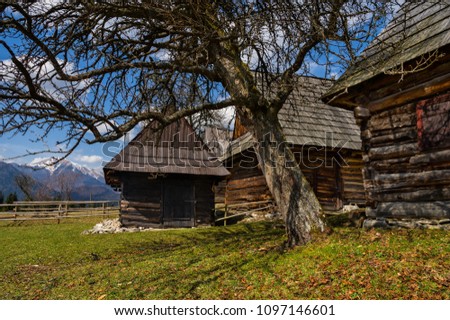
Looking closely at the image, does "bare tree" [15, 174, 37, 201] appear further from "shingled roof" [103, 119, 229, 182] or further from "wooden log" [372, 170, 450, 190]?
"wooden log" [372, 170, 450, 190]

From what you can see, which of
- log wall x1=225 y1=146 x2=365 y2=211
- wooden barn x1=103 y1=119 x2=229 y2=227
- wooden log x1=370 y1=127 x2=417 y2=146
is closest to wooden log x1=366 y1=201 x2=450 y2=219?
wooden log x1=370 y1=127 x2=417 y2=146

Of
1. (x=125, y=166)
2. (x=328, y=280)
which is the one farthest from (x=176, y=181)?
(x=328, y=280)

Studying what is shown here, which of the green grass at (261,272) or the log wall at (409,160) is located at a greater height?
the log wall at (409,160)

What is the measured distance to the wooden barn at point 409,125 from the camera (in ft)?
20.2

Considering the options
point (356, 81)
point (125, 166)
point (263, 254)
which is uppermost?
point (356, 81)

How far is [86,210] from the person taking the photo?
76.3 ft

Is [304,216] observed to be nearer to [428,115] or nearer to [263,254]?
[263,254]

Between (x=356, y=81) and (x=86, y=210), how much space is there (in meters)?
20.8

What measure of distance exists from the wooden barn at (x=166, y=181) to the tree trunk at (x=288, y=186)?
7.93 meters

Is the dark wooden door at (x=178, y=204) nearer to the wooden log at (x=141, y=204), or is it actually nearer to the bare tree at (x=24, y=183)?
the wooden log at (x=141, y=204)

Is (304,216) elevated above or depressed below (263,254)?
above

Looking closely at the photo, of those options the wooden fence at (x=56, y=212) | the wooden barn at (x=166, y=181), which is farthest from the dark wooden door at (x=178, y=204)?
the wooden fence at (x=56, y=212)

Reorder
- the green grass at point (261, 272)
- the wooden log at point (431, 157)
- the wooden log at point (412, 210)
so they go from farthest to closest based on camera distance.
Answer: the wooden log at point (431, 157)
the wooden log at point (412, 210)
the green grass at point (261, 272)

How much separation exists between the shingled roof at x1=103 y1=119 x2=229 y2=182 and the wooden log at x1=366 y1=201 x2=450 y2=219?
8.18 m
